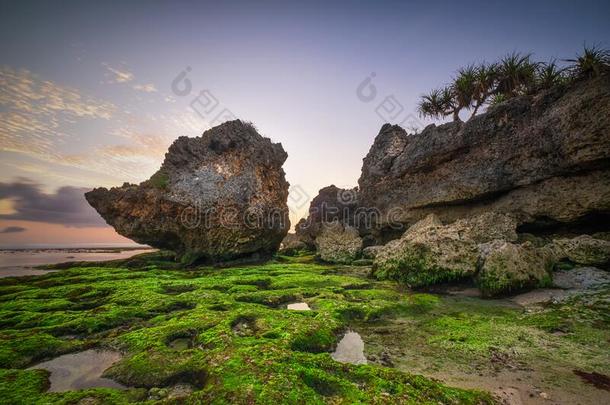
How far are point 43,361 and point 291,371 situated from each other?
206 inches

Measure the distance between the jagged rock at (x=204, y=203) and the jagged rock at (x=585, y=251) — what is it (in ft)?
65.1

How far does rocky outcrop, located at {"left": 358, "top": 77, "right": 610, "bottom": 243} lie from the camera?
15783 millimetres

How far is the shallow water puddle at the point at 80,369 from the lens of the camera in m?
4.87

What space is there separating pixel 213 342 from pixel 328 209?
123ft

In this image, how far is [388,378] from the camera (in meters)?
4.71

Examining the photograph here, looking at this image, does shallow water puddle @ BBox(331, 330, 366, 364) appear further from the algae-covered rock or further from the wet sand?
the wet sand

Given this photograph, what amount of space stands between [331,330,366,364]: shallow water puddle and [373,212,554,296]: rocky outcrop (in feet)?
22.6

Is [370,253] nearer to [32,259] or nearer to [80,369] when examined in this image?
[80,369]

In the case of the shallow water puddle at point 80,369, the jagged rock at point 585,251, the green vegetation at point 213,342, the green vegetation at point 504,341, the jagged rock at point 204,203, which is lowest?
the green vegetation at point 504,341

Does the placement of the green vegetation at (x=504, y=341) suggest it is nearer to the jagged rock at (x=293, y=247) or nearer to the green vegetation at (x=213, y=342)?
the green vegetation at (x=213, y=342)

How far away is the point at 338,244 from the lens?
87.6ft

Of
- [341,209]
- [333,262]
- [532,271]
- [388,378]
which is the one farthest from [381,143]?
A: [388,378]

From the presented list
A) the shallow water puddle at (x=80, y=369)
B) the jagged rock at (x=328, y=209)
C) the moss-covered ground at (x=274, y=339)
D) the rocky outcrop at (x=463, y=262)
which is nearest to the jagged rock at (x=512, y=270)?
the rocky outcrop at (x=463, y=262)

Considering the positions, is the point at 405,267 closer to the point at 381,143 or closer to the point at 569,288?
the point at 569,288
